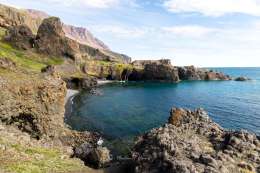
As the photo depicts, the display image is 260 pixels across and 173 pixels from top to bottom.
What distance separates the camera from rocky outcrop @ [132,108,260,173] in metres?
33.1

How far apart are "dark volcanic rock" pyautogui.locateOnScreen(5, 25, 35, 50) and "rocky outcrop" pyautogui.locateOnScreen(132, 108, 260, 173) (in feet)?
433

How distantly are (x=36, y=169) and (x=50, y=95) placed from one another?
24888 mm

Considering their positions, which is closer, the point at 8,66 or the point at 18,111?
the point at 18,111

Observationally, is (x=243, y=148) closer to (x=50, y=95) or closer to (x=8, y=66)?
(x=50, y=95)

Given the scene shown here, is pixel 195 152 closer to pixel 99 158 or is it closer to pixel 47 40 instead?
pixel 99 158

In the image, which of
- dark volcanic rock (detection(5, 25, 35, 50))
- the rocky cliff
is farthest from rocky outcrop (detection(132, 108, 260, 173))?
dark volcanic rock (detection(5, 25, 35, 50))

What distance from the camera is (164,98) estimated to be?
12762 cm

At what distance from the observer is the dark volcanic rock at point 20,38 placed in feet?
525

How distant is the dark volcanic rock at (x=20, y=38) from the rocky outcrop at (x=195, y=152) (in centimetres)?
13211

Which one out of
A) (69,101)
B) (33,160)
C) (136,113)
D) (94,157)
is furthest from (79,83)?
(33,160)

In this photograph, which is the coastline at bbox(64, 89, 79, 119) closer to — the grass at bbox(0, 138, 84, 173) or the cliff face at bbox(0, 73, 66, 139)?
the cliff face at bbox(0, 73, 66, 139)

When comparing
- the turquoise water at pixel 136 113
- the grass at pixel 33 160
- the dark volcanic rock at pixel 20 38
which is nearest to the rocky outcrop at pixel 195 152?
the grass at pixel 33 160

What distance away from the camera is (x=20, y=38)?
163 metres


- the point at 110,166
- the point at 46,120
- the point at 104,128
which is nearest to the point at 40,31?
the point at 104,128
